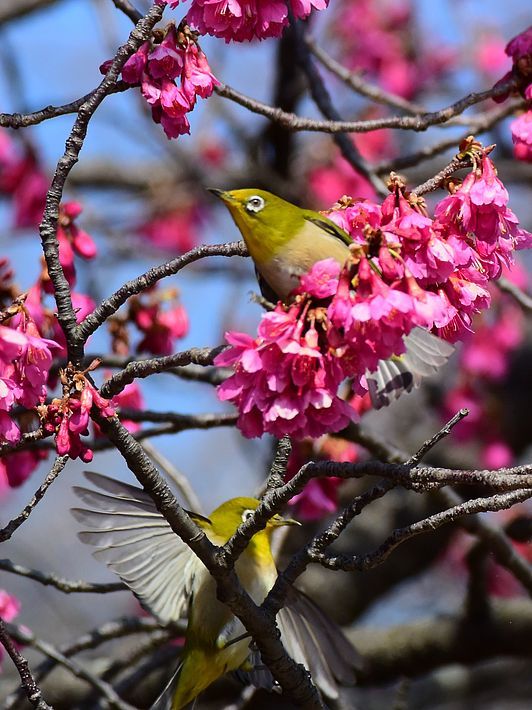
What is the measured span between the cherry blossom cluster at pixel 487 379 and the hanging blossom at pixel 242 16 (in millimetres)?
3061

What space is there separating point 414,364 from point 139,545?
106 cm

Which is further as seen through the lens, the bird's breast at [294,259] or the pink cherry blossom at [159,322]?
the pink cherry blossom at [159,322]

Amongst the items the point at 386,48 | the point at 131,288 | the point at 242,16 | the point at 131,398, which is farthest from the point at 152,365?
the point at 386,48

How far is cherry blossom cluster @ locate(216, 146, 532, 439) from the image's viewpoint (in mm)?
1862

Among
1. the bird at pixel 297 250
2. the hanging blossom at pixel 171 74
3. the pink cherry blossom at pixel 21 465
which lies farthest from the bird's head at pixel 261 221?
the pink cherry blossom at pixel 21 465

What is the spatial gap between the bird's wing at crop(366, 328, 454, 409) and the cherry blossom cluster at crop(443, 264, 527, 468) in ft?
8.44

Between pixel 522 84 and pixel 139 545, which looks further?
pixel 139 545

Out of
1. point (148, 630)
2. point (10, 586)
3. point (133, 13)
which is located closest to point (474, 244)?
point (133, 13)

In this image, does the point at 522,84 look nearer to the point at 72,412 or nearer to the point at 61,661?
the point at 72,412

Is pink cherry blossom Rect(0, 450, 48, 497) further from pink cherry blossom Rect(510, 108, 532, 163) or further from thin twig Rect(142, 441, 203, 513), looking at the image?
pink cherry blossom Rect(510, 108, 532, 163)

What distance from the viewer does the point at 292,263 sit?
233 cm

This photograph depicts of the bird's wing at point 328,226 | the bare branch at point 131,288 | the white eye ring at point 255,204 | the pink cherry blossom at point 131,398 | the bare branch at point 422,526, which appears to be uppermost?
the pink cherry blossom at point 131,398

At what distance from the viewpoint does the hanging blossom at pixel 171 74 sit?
2143mm

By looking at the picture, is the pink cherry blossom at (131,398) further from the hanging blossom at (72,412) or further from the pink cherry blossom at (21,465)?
the hanging blossom at (72,412)
